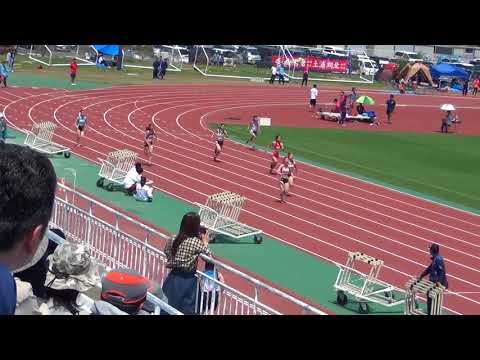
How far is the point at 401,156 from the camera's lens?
27109 mm

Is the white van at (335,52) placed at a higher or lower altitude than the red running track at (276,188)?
higher

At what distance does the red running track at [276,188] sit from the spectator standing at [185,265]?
6748mm

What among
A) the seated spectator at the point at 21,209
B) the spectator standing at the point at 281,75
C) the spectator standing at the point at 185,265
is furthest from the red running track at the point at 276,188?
the spectator standing at the point at 281,75

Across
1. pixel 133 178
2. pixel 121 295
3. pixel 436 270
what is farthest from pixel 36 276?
pixel 133 178

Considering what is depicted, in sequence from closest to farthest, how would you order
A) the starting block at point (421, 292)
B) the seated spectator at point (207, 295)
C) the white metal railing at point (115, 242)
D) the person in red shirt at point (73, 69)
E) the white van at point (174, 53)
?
1. the seated spectator at point (207, 295)
2. the white metal railing at point (115, 242)
3. the starting block at point (421, 292)
4. the person in red shirt at point (73, 69)
5. the white van at point (174, 53)

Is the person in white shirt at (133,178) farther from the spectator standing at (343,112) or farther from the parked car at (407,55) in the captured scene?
the parked car at (407,55)

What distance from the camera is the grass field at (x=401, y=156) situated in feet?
73.4

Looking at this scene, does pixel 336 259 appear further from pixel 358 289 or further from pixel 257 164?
pixel 257 164

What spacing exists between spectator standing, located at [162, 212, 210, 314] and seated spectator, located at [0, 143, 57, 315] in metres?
4.22

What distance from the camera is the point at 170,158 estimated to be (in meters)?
22.7

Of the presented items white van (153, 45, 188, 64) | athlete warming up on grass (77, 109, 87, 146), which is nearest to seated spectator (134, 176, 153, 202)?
athlete warming up on grass (77, 109, 87, 146)
